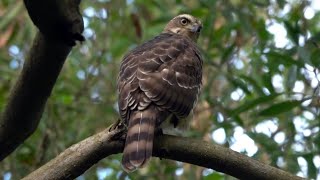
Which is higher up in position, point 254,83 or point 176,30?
point 176,30

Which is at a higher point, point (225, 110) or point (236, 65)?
point (236, 65)

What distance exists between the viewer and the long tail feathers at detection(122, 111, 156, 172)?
347cm

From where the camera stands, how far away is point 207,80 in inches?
253

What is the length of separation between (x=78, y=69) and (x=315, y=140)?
91.9 inches

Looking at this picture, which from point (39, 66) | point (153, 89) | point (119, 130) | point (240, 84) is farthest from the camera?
point (240, 84)

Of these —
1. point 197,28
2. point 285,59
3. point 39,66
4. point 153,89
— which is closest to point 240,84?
point 197,28

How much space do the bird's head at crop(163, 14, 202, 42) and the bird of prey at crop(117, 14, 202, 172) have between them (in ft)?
2.93

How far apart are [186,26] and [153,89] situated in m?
1.89

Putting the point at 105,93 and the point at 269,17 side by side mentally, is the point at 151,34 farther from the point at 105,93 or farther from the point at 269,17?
the point at 269,17

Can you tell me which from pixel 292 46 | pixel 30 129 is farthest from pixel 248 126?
pixel 30 129

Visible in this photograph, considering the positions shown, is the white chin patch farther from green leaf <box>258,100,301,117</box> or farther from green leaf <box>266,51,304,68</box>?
green leaf <box>258,100,301,117</box>

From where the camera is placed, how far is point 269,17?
21.8ft

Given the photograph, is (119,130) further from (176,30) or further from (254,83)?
(176,30)

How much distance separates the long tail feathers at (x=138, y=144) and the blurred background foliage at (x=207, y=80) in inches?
55.7
